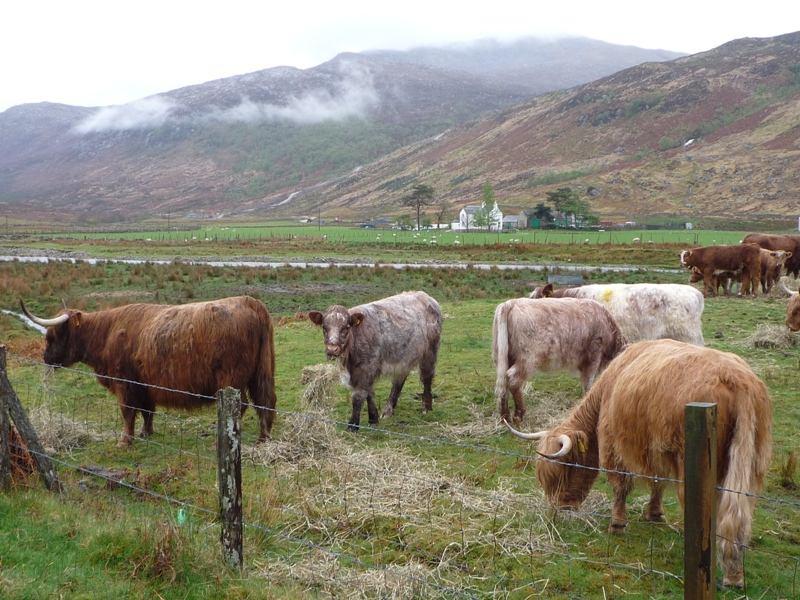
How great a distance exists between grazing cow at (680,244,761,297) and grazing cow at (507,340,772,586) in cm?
1905

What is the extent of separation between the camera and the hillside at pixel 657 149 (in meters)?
112

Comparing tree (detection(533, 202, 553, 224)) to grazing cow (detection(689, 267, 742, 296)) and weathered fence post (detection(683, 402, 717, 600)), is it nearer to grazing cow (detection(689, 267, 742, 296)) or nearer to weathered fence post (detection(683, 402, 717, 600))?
grazing cow (detection(689, 267, 742, 296))

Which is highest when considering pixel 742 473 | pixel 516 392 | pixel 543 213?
pixel 543 213

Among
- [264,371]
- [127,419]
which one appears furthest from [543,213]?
[127,419]

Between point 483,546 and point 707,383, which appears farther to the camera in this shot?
point 483,546

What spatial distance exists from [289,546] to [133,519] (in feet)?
4.17

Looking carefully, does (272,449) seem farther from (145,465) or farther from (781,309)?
(781,309)

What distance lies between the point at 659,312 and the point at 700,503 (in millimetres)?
8449

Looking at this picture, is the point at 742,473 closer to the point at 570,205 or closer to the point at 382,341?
the point at 382,341

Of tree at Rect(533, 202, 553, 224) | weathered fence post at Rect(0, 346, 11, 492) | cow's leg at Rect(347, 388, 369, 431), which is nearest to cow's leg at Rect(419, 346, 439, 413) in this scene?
cow's leg at Rect(347, 388, 369, 431)

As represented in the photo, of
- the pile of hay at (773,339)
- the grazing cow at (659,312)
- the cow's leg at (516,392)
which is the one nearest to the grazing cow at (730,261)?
the pile of hay at (773,339)

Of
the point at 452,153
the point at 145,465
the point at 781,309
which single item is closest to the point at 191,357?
the point at 145,465

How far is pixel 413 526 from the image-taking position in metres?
5.73

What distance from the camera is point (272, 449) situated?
7637 mm
